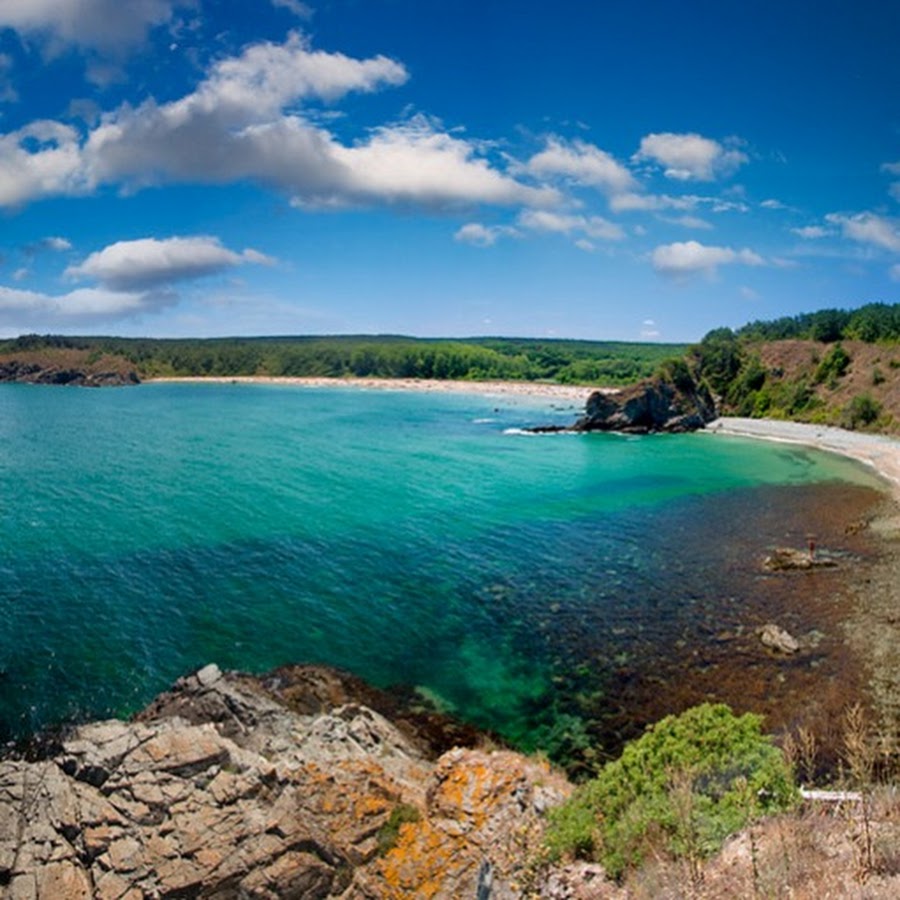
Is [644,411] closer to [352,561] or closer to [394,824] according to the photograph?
[352,561]

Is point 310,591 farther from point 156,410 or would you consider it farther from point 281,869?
point 156,410

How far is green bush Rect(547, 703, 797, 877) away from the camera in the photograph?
1067cm

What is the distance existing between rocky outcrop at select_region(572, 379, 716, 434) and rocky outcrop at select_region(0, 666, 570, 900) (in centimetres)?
9132

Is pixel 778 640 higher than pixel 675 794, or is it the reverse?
pixel 675 794

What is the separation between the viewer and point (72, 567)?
3300cm

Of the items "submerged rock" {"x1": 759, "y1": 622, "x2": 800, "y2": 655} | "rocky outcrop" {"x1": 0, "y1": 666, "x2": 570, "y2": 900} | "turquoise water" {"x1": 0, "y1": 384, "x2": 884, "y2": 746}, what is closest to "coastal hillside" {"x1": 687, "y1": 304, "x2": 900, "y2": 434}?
"turquoise water" {"x1": 0, "y1": 384, "x2": 884, "y2": 746}

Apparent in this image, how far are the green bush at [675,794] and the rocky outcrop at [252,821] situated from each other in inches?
42.6

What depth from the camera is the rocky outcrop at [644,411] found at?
103 m

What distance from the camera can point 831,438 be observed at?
285 feet

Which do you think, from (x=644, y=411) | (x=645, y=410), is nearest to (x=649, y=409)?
(x=645, y=410)

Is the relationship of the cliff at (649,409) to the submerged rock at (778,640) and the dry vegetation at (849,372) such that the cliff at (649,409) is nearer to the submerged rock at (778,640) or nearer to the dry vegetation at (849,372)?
the dry vegetation at (849,372)

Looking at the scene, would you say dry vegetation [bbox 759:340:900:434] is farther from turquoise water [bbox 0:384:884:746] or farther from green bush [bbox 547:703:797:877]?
green bush [bbox 547:703:797:877]

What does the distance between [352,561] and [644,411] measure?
7763 cm

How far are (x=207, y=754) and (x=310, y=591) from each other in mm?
18862
